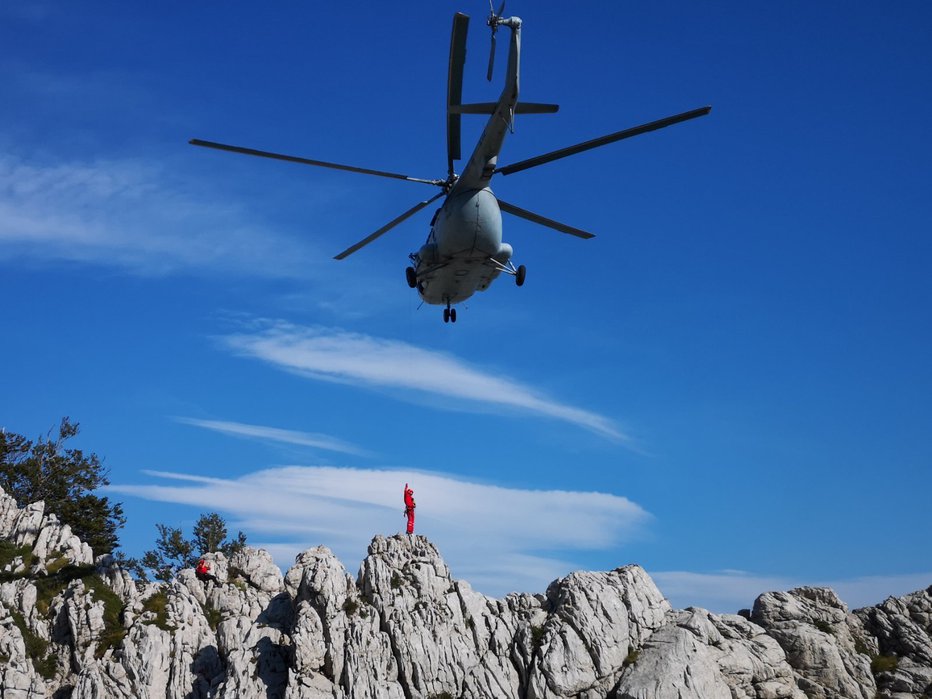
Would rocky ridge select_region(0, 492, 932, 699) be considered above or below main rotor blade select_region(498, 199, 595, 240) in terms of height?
below

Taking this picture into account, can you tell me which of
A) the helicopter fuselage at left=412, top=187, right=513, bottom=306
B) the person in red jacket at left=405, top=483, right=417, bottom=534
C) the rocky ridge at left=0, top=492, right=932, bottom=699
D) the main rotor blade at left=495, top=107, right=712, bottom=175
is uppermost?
the main rotor blade at left=495, top=107, right=712, bottom=175

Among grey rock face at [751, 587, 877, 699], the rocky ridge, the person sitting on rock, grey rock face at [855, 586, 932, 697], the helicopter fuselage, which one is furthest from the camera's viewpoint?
the person sitting on rock

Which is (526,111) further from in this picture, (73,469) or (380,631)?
(73,469)

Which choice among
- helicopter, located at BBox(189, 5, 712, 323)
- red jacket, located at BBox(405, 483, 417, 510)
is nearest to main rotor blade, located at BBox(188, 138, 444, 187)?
helicopter, located at BBox(189, 5, 712, 323)

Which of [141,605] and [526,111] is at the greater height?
[526,111]

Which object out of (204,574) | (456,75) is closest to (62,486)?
(204,574)

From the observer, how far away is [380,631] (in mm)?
52031

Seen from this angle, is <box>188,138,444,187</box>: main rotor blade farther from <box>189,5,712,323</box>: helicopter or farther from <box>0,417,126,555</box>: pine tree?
<box>0,417,126,555</box>: pine tree

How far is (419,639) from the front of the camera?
5169 centimetres

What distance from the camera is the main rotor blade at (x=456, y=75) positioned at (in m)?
27.1

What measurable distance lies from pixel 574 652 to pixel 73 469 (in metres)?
54.6

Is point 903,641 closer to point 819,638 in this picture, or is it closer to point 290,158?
point 819,638

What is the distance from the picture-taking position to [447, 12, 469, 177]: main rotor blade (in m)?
27.1

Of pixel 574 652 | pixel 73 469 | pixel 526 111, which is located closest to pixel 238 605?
pixel 574 652
